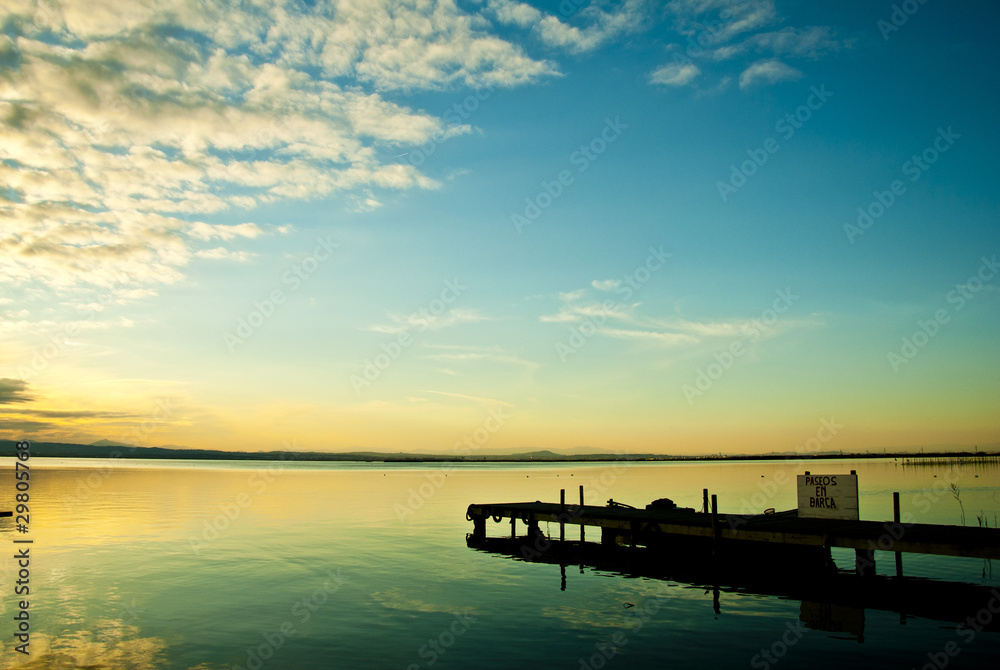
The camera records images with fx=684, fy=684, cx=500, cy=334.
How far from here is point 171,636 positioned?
Result: 17.6 metres

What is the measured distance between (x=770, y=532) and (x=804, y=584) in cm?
284

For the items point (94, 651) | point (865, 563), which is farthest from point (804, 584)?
point (94, 651)

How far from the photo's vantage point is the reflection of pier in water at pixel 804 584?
20.1m

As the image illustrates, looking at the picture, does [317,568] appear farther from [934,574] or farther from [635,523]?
[934,574]

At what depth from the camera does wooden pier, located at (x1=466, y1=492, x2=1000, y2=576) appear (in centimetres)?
2011

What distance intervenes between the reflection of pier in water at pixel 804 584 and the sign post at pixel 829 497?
7.01ft

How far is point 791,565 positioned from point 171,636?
71.3 ft

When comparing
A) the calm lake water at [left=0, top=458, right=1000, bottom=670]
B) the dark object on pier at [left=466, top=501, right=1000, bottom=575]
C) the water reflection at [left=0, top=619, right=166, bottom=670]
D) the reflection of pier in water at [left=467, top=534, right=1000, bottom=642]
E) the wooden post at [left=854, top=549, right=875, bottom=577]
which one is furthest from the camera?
the wooden post at [left=854, top=549, right=875, bottom=577]

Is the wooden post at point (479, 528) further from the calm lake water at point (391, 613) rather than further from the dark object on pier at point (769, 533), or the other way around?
the calm lake water at point (391, 613)

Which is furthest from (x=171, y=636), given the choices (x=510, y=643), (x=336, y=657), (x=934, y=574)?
A: (x=934, y=574)

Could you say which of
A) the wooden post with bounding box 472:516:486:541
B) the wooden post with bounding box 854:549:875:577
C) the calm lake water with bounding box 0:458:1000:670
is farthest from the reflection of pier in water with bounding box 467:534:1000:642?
Answer: the wooden post with bounding box 472:516:486:541

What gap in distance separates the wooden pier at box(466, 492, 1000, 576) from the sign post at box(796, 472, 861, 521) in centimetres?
33

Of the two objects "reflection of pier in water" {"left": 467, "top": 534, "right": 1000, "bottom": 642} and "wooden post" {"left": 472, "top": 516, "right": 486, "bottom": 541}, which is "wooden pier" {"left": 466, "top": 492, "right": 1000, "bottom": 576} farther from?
"reflection of pier in water" {"left": 467, "top": 534, "right": 1000, "bottom": 642}

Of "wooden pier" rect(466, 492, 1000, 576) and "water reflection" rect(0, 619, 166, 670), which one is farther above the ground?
"wooden pier" rect(466, 492, 1000, 576)
